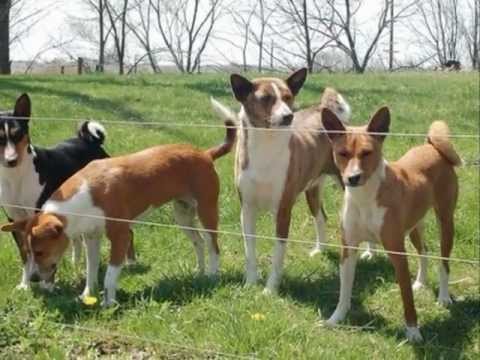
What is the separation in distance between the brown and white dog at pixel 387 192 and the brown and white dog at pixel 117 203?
1193 millimetres

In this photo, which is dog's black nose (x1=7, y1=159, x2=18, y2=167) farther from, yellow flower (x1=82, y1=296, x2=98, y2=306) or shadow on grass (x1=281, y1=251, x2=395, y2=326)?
shadow on grass (x1=281, y1=251, x2=395, y2=326)

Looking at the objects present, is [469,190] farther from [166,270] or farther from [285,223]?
[166,270]

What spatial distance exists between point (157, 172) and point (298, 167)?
100cm

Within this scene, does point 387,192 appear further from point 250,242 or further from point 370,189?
point 250,242

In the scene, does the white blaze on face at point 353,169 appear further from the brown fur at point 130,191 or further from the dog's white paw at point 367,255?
the dog's white paw at point 367,255

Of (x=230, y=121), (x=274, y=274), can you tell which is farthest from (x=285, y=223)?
(x=230, y=121)

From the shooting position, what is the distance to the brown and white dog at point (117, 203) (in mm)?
4855

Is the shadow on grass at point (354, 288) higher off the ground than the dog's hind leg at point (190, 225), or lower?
lower

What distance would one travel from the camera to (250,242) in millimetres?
5469

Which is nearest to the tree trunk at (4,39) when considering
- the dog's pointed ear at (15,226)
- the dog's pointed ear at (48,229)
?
the dog's pointed ear at (15,226)

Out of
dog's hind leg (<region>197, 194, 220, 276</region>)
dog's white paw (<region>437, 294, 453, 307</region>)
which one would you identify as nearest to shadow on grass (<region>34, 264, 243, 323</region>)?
dog's hind leg (<region>197, 194, 220, 276</region>)

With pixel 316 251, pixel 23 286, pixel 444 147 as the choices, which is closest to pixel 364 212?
pixel 444 147

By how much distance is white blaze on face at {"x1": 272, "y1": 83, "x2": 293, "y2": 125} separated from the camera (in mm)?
5117

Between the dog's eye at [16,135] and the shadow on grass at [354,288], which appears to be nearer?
the shadow on grass at [354,288]
